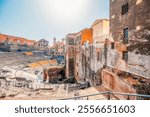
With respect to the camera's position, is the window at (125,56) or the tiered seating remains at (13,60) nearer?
the window at (125,56)

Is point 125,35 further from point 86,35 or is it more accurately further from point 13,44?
point 13,44

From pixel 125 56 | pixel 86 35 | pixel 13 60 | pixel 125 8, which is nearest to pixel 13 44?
pixel 13 60

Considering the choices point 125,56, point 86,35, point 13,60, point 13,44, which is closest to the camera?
point 125,56

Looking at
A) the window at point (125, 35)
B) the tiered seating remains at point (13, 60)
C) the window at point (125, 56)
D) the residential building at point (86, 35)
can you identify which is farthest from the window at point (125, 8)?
the tiered seating remains at point (13, 60)

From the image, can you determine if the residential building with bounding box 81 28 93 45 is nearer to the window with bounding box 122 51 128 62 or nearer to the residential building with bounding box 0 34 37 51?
the window with bounding box 122 51 128 62

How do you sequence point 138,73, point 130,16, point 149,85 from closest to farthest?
point 149,85, point 138,73, point 130,16

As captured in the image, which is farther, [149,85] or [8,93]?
[8,93]

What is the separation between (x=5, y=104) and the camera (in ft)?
16.3

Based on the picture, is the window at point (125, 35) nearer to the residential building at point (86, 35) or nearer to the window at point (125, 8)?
the window at point (125, 8)

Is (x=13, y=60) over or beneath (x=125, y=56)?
beneath

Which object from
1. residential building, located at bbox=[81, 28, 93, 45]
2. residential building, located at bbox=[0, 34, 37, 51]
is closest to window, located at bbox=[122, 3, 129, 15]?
residential building, located at bbox=[81, 28, 93, 45]

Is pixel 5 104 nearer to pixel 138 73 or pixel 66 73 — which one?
pixel 138 73

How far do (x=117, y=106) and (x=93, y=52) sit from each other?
13501 mm

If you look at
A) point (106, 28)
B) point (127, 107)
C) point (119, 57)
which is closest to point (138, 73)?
point (119, 57)
